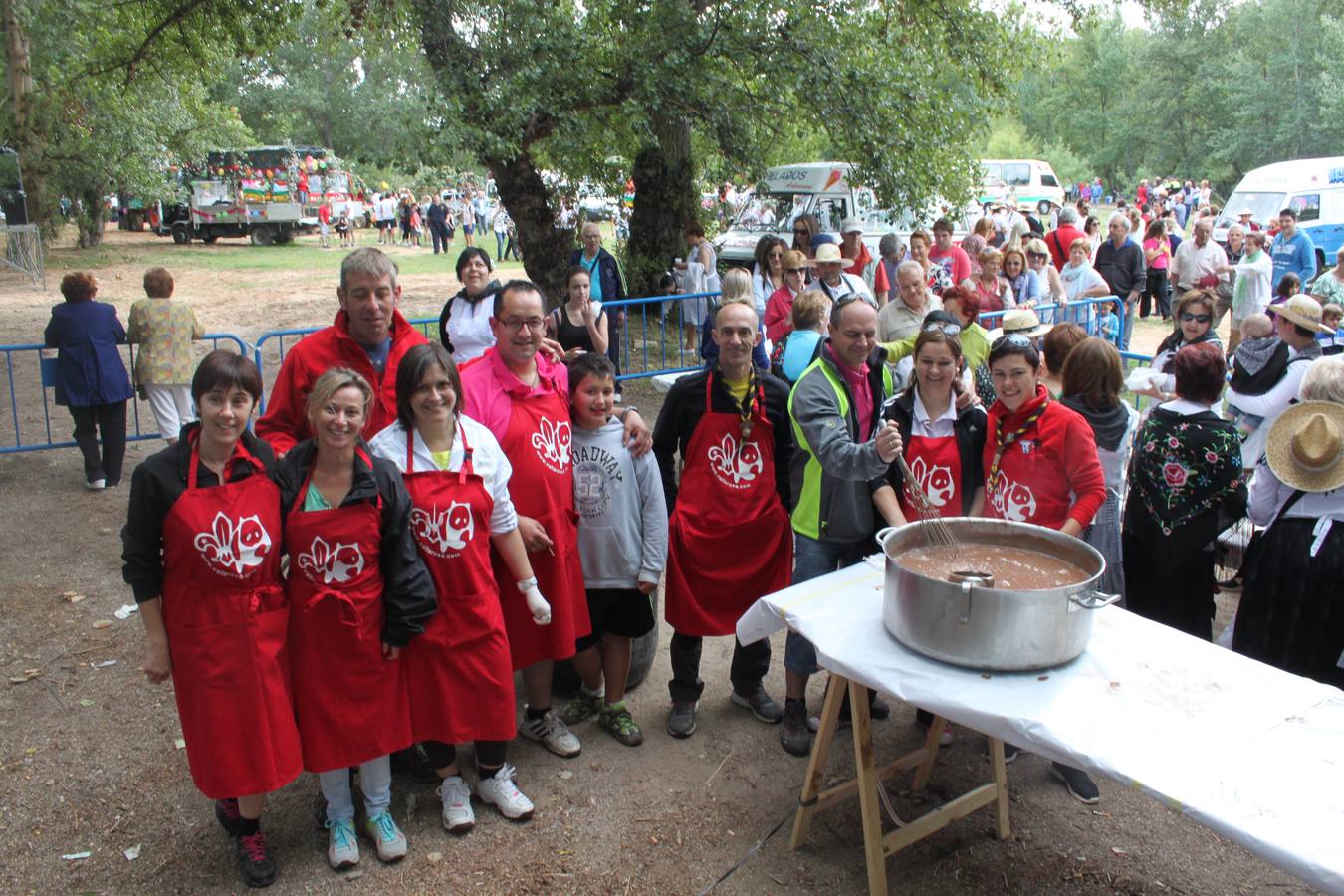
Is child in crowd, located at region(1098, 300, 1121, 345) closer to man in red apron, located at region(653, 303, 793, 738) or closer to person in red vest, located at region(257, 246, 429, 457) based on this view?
man in red apron, located at region(653, 303, 793, 738)

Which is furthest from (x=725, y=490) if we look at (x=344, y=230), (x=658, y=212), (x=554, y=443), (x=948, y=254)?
(x=344, y=230)

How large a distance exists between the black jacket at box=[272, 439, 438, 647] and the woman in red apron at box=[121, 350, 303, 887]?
8 cm

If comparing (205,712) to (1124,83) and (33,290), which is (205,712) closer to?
(33,290)

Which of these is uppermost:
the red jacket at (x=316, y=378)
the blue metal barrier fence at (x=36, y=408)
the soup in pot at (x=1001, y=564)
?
the red jacket at (x=316, y=378)

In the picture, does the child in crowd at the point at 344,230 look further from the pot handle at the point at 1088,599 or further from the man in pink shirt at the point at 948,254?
the pot handle at the point at 1088,599

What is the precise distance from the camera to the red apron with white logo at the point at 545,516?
12.4 feet

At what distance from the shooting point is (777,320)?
750 cm

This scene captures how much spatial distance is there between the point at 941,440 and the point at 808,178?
12872 mm

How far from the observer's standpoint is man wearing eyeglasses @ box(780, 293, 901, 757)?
3.68 metres

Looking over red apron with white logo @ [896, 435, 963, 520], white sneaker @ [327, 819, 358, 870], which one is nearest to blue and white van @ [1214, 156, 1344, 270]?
red apron with white logo @ [896, 435, 963, 520]

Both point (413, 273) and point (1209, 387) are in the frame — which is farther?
point (413, 273)

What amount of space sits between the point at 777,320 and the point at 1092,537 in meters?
3.84

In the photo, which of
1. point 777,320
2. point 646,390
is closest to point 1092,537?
point 777,320

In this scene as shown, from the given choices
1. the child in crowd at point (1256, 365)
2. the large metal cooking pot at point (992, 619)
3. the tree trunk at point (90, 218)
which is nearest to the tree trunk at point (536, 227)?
the child in crowd at point (1256, 365)
